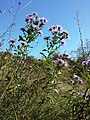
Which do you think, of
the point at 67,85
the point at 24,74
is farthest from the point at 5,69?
the point at 67,85

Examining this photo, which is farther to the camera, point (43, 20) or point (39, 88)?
point (43, 20)

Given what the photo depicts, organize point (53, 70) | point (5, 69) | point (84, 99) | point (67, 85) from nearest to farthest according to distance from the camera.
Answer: point (84, 99), point (5, 69), point (53, 70), point (67, 85)

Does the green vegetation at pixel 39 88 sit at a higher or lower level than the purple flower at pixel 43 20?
lower

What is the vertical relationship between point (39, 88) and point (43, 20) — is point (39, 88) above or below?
below

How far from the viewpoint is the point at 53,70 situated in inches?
130

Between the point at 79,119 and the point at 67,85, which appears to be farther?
the point at 67,85

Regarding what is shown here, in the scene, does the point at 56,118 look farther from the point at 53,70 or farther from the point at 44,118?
the point at 53,70

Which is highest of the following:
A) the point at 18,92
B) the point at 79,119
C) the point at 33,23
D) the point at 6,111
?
the point at 33,23

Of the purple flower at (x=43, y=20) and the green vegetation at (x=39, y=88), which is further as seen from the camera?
the purple flower at (x=43, y=20)

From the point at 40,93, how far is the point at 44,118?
1.13 ft

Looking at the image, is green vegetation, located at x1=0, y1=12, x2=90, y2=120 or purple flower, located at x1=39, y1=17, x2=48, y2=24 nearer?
green vegetation, located at x1=0, y1=12, x2=90, y2=120

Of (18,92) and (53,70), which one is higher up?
(53,70)

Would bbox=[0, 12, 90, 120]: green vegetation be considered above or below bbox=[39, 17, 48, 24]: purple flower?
below

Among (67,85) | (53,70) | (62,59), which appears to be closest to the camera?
(53,70)
